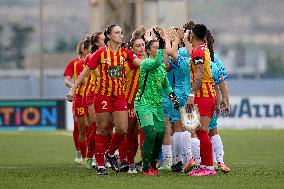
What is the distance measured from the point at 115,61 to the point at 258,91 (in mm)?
37619

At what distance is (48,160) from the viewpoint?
19.3m

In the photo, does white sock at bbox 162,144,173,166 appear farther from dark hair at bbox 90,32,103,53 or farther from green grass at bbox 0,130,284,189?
dark hair at bbox 90,32,103,53

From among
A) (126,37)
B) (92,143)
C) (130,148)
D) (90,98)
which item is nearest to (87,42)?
(90,98)

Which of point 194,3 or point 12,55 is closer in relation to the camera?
point 12,55

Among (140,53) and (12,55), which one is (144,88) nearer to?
(140,53)

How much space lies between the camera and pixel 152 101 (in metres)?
15.3

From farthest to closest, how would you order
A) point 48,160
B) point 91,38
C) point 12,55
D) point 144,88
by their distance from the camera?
point 12,55 → point 48,160 → point 91,38 → point 144,88

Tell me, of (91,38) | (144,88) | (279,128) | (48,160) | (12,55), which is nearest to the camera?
(144,88)

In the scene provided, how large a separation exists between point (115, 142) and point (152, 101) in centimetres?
110

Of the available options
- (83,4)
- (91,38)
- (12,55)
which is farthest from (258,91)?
(91,38)

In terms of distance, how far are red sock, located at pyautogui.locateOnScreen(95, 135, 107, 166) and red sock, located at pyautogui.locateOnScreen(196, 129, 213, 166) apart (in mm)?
1573

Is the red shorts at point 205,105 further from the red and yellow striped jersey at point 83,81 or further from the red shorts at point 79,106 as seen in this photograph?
the red shorts at point 79,106

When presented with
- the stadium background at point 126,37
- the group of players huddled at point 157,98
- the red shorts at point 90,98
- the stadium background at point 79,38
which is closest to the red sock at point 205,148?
the group of players huddled at point 157,98

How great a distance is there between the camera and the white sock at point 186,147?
1595 centimetres
